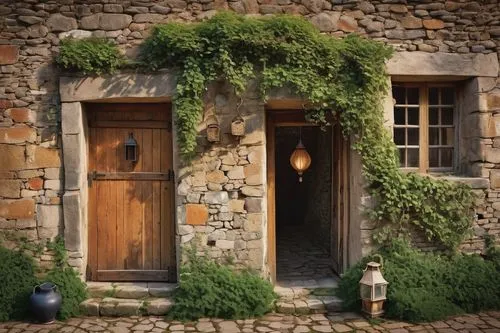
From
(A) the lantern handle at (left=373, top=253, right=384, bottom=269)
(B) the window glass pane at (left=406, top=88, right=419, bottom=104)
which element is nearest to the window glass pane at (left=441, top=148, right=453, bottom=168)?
(B) the window glass pane at (left=406, top=88, right=419, bottom=104)

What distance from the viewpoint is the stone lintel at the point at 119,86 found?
4.89 m

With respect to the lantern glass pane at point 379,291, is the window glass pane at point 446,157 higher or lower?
higher

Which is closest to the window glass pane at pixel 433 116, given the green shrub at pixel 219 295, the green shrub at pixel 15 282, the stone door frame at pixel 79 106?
the green shrub at pixel 219 295

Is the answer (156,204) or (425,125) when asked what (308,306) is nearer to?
(156,204)

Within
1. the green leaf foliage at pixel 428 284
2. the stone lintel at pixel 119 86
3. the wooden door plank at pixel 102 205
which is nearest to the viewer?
the green leaf foliage at pixel 428 284

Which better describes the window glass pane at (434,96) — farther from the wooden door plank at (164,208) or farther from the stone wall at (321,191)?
the wooden door plank at (164,208)

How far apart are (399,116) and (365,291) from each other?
2.39 meters

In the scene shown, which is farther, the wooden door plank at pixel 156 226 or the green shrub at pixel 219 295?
the wooden door plank at pixel 156 226

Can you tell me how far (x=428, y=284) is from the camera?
4.63 meters

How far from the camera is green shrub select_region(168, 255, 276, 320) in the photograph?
14.9 feet

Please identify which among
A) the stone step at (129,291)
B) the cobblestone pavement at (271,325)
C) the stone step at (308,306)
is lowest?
the cobblestone pavement at (271,325)

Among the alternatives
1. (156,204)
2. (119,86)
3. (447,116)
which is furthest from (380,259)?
(119,86)

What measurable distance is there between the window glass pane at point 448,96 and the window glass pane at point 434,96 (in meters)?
0.08

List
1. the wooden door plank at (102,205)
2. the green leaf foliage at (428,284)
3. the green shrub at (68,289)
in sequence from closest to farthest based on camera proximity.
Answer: the green leaf foliage at (428,284), the green shrub at (68,289), the wooden door plank at (102,205)
